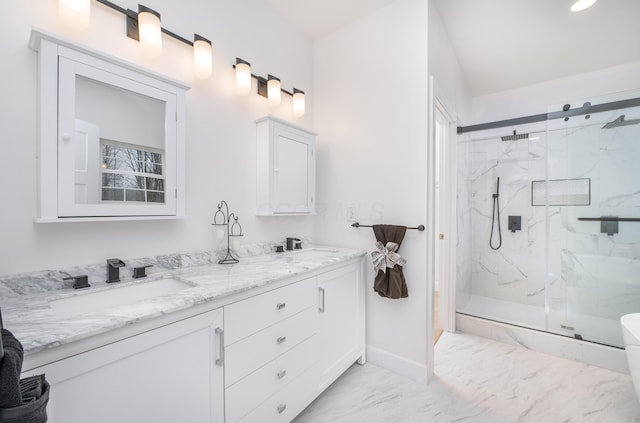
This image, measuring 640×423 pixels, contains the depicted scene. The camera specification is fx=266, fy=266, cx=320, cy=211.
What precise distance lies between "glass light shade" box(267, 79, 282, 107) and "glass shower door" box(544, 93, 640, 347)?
2594mm

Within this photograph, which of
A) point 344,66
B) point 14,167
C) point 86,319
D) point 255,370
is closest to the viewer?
point 86,319

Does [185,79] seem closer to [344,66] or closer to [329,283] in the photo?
[344,66]

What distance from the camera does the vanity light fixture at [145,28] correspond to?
114cm

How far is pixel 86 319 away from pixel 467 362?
2506mm

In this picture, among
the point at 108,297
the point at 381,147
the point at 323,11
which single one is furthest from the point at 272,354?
the point at 323,11

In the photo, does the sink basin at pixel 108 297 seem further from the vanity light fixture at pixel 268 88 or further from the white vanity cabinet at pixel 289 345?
the vanity light fixture at pixel 268 88

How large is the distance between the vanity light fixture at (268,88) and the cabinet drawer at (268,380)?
168 centimetres

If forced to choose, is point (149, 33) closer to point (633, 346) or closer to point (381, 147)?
point (381, 147)

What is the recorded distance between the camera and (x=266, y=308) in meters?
1.32

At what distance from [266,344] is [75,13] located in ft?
5.59

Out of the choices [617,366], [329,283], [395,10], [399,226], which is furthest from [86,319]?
[617,366]

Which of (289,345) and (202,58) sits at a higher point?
(202,58)

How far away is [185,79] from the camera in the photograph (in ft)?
5.17

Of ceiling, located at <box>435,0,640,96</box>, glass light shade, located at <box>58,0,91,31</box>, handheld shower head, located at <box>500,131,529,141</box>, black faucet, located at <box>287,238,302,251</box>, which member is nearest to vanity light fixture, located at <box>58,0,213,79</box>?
glass light shade, located at <box>58,0,91,31</box>
